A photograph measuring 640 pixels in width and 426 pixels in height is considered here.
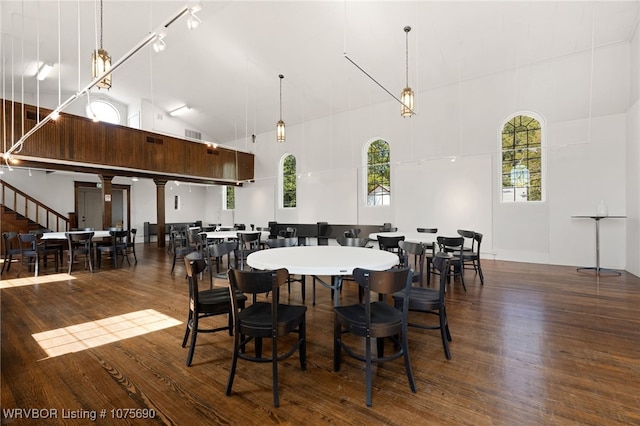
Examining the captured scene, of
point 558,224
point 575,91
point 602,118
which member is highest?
point 575,91

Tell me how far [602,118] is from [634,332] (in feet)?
16.6

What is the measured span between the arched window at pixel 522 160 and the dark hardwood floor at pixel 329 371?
334cm

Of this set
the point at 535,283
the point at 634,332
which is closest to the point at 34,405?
the point at 634,332

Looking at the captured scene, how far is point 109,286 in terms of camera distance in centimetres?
484

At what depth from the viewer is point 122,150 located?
805 centimetres

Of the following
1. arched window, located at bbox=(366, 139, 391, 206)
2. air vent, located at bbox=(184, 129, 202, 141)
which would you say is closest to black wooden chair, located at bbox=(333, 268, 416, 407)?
arched window, located at bbox=(366, 139, 391, 206)

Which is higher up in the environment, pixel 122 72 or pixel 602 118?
pixel 122 72

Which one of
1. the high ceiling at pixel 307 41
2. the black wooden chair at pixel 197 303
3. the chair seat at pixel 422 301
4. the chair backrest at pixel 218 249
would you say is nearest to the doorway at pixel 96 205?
the high ceiling at pixel 307 41

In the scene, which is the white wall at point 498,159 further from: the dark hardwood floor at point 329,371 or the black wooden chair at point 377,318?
the black wooden chair at point 377,318

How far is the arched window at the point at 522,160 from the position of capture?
652 cm

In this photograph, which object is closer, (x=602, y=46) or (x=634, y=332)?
(x=634, y=332)

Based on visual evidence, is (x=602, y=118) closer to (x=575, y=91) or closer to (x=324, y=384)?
(x=575, y=91)

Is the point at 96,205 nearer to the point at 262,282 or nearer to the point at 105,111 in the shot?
the point at 105,111

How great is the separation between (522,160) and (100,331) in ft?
27.4
